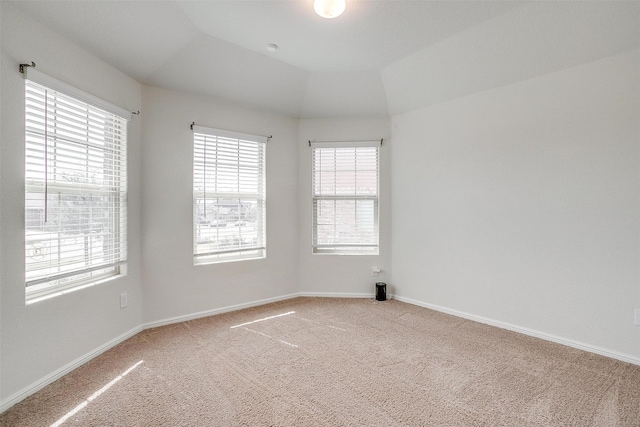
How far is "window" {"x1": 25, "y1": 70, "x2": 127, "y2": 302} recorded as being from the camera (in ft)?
6.49

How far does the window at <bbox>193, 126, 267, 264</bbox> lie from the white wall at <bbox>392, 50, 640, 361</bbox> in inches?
70.4

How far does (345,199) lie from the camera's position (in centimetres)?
390

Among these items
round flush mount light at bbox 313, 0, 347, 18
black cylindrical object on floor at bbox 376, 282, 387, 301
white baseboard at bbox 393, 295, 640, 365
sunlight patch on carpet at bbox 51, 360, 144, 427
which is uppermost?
round flush mount light at bbox 313, 0, 347, 18

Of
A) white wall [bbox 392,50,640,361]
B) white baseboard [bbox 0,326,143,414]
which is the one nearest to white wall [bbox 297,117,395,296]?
white wall [bbox 392,50,640,361]

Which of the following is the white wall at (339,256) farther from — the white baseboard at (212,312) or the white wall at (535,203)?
the white baseboard at (212,312)

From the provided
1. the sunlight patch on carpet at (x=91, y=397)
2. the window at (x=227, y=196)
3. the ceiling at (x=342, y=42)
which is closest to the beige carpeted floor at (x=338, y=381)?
the sunlight patch on carpet at (x=91, y=397)

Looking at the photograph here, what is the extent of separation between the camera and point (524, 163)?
9.20ft

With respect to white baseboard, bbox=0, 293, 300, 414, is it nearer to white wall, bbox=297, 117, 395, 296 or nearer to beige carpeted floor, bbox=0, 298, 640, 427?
beige carpeted floor, bbox=0, 298, 640, 427

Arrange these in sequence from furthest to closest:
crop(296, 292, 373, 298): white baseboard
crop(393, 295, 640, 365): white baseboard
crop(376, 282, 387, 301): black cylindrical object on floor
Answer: crop(296, 292, 373, 298): white baseboard < crop(376, 282, 387, 301): black cylindrical object on floor < crop(393, 295, 640, 365): white baseboard

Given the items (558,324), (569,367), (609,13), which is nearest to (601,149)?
(609,13)

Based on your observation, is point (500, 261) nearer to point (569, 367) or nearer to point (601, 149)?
point (569, 367)

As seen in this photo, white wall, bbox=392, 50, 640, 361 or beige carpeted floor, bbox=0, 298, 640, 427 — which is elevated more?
white wall, bbox=392, 50, 640, 361

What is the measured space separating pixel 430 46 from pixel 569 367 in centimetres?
284

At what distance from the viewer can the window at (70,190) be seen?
77.9 inches
